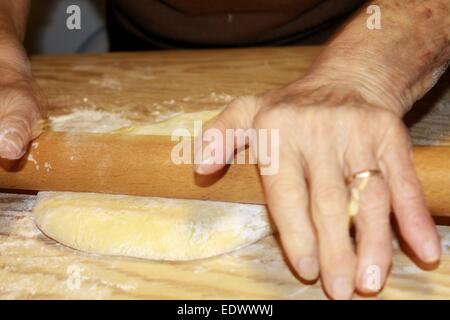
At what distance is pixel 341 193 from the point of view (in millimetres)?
940

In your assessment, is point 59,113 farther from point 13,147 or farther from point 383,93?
point 383,93

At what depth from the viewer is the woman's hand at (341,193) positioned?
94cm

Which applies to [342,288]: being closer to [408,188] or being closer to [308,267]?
[308,267]

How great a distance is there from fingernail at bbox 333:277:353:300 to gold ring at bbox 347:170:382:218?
0.34ft

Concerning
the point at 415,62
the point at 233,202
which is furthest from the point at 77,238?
the point at 415,62

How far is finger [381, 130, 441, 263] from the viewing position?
0.94m

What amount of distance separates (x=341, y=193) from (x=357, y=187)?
0.03 meters

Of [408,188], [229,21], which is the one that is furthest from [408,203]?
[229,21]

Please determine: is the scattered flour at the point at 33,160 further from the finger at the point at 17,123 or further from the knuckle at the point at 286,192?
the knuckle at the point at 286,192

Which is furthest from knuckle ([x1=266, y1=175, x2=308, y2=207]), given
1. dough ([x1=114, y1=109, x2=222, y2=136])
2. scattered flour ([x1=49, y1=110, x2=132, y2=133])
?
scattered flour ([x1=49, y1=110, x2=132, y2=133])

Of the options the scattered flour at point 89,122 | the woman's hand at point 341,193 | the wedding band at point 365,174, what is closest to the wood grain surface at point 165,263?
the scattered flour at point 89,122
